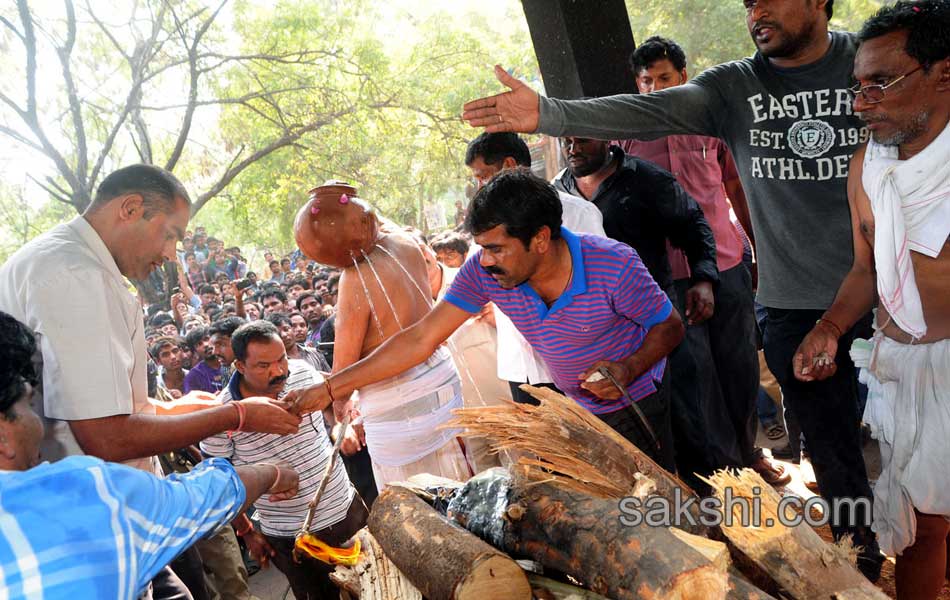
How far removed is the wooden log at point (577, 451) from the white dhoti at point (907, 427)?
97 cm

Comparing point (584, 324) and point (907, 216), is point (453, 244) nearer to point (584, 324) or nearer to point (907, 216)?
point (584, 324)

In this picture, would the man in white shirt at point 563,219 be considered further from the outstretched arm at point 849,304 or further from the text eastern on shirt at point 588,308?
the outstretched arm at point 849,304

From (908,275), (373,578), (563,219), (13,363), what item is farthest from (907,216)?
(13,363)

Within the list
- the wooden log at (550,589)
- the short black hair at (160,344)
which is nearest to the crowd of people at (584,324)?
the wooden log at (550,589)

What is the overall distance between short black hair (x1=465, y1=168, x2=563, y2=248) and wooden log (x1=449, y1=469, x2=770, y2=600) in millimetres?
935

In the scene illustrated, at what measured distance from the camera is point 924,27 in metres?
2.31

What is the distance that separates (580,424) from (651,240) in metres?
1.98

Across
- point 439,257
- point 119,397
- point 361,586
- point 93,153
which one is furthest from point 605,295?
point 93,153

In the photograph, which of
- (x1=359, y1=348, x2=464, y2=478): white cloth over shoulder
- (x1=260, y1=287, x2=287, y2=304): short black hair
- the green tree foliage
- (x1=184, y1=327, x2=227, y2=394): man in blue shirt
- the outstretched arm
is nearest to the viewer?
the outstretched arm

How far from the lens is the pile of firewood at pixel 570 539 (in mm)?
1610

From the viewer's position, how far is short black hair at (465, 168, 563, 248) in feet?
8.91

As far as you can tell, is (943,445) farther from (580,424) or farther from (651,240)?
(651,240)

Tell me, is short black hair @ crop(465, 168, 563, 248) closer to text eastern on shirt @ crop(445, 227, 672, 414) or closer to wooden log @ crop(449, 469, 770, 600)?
text eastern on shirt @ crop(445, 227, 672, 414)

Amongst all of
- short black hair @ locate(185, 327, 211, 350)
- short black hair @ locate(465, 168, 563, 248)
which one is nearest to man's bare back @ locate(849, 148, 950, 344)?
short black hair @ locate(465, 168, 563, 248)
